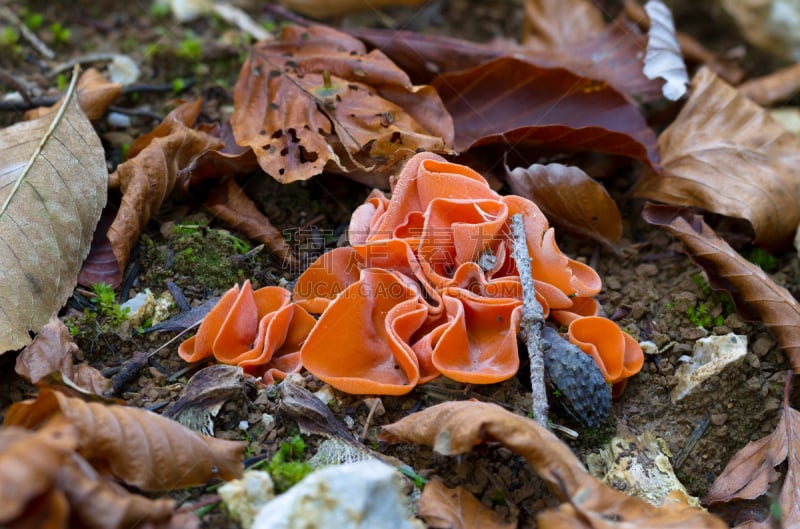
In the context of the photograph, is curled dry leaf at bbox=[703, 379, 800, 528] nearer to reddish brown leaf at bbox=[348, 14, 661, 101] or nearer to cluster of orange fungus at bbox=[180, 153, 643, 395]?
cluster of orange fungus at bbox=[180, 153, 643, 395]

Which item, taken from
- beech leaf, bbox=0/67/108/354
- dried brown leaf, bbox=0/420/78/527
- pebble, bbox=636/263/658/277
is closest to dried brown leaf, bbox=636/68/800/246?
pebble, bbox=636/263/658/277

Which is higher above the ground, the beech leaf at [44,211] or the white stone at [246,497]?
the beech leaf at [44,211]

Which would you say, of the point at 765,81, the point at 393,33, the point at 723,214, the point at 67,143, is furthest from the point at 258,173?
the point at 765,81

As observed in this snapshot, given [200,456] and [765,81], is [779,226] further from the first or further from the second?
[200,456]

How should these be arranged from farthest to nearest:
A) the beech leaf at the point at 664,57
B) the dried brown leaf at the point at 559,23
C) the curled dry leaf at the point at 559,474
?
the dried brown leaf at the point at 559,23 < the beech leaf at the point at 664,57 < the curled dry leaf at the point at 559,474

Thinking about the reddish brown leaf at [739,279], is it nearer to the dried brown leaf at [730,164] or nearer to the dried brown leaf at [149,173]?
the dried brown leaf at [730,164]

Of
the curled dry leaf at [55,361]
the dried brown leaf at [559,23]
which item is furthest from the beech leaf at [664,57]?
the curled dry leaf at [55,361]
